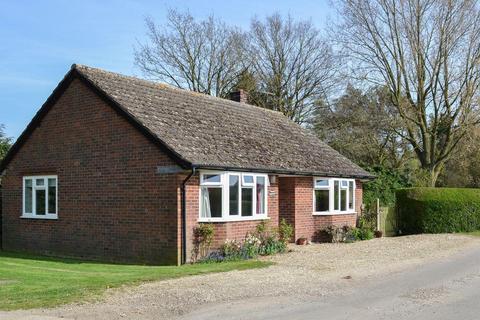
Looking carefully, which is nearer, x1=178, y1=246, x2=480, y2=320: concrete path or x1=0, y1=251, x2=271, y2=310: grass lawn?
x1=178, y1=246, x2=480, y2=320: concrete path

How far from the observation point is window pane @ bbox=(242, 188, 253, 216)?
1709cm

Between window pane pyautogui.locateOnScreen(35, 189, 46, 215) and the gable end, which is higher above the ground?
the gable end

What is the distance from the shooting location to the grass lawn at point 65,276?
9852mm

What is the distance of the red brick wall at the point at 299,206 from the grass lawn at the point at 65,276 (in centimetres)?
540

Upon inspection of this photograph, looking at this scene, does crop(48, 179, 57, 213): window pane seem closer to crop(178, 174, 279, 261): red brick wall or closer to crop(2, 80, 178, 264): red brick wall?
crop(2, 80, 178, 264): red brick wall

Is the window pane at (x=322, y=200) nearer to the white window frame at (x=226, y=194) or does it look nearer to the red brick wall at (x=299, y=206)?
the red brick wall at (x=299, y=206)

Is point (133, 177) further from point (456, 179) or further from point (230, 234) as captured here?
point (456, 179)

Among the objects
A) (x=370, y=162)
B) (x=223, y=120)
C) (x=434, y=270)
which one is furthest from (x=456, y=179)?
(x=434, y=270)

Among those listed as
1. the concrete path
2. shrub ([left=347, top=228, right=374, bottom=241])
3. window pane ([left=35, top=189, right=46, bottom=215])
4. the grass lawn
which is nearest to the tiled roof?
shrub ([left=347, top=228, right=374, bottom=241])

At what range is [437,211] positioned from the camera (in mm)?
25297

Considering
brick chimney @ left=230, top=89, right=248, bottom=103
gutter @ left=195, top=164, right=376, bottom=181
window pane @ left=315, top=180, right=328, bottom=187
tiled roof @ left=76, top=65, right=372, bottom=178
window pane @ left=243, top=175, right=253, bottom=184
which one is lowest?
window pane @ left=315, top=180, right=328, bottom=187

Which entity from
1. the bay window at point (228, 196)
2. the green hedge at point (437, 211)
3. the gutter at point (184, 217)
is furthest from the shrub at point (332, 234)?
the gutter at point (184, 217)

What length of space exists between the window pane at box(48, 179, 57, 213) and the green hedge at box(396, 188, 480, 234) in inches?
619

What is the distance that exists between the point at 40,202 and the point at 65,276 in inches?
275
